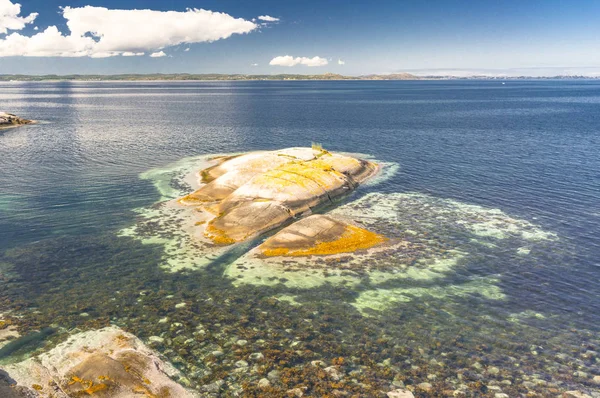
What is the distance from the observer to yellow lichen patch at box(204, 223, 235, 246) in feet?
98.4

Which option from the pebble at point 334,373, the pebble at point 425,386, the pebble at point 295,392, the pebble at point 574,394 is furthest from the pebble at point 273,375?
the pebble at point 574,394

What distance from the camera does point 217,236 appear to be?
101 feet

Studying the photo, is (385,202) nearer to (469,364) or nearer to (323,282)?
(323,282)

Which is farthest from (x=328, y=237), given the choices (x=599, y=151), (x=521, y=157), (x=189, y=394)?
(x=599, y=151)

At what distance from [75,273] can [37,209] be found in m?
16.6

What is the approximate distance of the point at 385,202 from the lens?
3962cm

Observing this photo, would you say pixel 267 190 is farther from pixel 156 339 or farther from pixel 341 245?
pixel 156 339

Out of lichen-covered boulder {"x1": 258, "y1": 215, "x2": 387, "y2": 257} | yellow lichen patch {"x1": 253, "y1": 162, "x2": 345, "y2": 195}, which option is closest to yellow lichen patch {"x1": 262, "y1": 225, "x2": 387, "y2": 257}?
lichen-covered boulder {"x1": 258, "y1": 215, "x2": 387, "y2": 257}

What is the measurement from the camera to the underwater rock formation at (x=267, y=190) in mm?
32250

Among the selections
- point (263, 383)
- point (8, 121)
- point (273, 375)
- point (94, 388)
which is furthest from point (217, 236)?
point (8, 121)

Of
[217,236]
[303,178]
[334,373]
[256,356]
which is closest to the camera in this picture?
[334,373]

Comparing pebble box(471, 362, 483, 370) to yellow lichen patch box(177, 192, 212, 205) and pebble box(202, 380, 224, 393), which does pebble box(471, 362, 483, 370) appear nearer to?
pebble box(202, 380, 224, 393)

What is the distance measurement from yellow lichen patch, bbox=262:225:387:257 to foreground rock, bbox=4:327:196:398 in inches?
470

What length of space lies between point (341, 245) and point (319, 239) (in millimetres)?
1687
